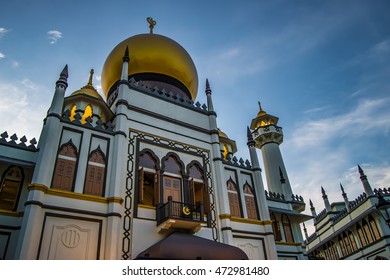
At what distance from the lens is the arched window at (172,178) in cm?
1165

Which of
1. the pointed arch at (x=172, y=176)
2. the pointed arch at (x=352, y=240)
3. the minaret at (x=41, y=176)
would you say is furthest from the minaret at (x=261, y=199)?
the pointed arch at (x=352, y=240)

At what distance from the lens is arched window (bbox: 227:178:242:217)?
42.7 ft

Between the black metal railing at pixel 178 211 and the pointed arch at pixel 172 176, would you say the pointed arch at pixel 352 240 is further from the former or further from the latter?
the pointed arch at pixel 172 176

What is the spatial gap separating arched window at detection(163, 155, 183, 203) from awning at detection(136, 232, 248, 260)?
6.08ft

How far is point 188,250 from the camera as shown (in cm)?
927

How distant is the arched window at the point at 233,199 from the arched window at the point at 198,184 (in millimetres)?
1291

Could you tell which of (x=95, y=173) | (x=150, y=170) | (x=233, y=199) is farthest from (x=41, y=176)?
(x=233, y=199)

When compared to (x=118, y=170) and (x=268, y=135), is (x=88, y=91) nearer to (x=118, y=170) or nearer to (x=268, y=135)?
(x=118, y=170)

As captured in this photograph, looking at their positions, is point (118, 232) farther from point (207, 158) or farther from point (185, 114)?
point (185, 114)

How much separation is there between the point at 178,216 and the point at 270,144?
1377cm

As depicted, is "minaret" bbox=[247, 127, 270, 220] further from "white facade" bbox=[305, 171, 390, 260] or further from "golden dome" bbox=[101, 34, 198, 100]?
"white facade" bbox=[305, 171, 390, 260]

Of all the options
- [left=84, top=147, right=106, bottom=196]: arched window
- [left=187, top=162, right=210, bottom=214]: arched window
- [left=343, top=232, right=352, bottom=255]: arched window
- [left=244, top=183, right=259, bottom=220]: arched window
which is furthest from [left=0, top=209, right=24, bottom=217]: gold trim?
[left=343, top=232, right=352, bottom=255]: arched window
